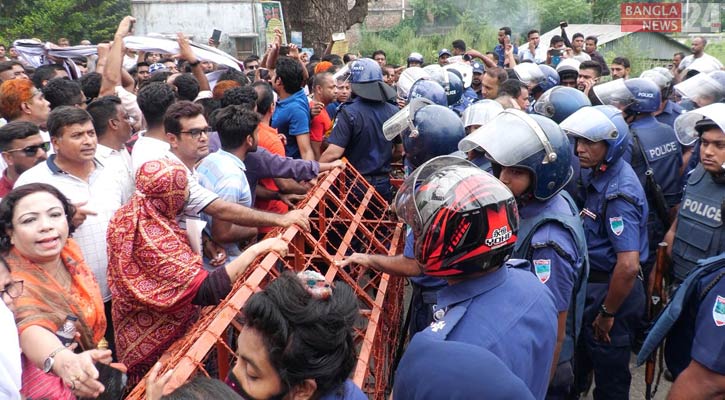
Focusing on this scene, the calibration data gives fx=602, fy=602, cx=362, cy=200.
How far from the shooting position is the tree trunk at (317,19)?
17.4 meters

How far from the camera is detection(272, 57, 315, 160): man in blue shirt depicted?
6078 mm

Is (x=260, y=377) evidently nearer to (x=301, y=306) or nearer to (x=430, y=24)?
(x=301, y=306)

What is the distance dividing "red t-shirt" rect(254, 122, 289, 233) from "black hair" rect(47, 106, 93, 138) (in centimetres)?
140

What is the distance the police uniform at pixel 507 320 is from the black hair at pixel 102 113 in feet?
10.5

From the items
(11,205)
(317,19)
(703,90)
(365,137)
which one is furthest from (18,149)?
(317,19)

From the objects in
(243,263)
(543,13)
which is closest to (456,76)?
(243,263)

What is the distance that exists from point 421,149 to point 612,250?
137cm

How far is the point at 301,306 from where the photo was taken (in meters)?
1.87

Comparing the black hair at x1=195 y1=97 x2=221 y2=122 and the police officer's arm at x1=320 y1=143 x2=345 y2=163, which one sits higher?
the black hair at x1=195 y1=97 x2=221 y2=122

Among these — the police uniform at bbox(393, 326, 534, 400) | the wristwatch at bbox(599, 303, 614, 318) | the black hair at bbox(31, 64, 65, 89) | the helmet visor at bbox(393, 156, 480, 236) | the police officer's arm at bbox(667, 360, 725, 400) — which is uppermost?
the helmet visor at bbox(393, 156, 480, 236)

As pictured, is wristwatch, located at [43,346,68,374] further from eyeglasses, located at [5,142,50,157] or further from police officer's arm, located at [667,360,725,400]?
police officer's arm, located at [667,360,725,400]

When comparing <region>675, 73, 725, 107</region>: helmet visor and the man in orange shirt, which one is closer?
<region>675, 73, 725, 107</region>: helmet visor

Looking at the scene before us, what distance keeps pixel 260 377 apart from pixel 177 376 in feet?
0.97

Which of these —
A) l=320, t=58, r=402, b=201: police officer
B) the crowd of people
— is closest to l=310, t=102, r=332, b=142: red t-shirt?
l=320, t=58, r=402, b=201: police officer
